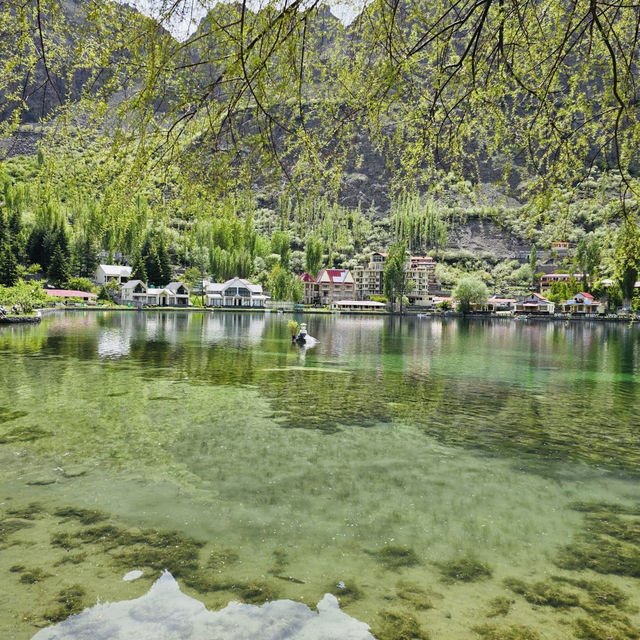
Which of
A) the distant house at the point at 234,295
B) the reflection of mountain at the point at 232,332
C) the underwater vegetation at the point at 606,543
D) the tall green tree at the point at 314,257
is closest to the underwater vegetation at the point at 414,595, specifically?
the underwater vegetation at the point at 606,543

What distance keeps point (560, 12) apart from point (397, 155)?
1.98m

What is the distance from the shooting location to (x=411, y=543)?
20.2ft

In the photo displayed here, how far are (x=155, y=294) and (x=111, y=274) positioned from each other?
12620mm

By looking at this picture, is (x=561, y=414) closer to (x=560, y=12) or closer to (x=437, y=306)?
(x=560, y=12)

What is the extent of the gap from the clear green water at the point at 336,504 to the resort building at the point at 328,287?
408 ft

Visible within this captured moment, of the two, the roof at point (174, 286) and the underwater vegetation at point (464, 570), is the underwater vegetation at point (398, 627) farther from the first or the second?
the roof at point (174, 286)

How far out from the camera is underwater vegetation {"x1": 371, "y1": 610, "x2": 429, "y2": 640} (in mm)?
4410

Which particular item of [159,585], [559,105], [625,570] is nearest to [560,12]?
[559,105]

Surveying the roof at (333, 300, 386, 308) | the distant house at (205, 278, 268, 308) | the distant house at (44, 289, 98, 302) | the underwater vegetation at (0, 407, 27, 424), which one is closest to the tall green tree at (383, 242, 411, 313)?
the roof at (333, 300, 386, 308)

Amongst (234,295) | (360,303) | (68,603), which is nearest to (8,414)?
(68,603)

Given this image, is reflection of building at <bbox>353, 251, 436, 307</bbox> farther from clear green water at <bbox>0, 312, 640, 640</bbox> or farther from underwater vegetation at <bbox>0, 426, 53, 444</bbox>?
underwater vegetation at <bbox>0, 426, 53, 444</bbox>

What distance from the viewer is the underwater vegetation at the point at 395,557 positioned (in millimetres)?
5613

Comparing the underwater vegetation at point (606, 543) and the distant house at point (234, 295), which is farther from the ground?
the distant house at point (234, 295)

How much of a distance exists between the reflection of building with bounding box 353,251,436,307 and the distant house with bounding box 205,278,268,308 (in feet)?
119
